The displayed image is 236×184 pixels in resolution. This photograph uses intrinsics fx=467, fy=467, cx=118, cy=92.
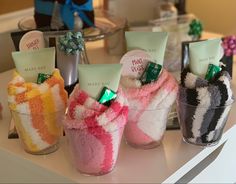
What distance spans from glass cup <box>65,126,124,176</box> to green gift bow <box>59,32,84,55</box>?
214mm

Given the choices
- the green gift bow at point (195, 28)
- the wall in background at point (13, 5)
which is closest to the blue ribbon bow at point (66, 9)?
the wall in background at point (13, 5)

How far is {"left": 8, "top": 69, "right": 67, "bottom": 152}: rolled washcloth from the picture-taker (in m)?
0.80

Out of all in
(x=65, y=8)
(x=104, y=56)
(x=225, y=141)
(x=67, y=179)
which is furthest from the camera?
(x=104, y=56)

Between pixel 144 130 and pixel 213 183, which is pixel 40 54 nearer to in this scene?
pixel 144 130

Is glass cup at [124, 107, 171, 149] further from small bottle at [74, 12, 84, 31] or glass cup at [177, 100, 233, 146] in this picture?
small bottle at [74, 12, 84, 31]

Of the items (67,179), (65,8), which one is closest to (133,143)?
(67,179)

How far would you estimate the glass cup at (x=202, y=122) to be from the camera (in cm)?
83

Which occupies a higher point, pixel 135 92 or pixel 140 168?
pixel 135 92

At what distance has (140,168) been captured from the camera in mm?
807

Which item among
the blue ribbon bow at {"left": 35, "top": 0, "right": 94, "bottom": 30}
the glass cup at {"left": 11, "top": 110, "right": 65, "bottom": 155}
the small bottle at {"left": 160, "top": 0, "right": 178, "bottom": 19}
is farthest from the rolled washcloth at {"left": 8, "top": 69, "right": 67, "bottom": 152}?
the small bottle at {"left": 160, "top": 0, "right": 178, "bottom": 19}

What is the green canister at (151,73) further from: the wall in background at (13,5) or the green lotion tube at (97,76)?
the wall in background at (13,5)

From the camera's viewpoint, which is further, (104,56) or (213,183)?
(104,56)

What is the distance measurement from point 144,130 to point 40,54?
231 mm

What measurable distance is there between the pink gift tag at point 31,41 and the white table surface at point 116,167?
18 centimetres
